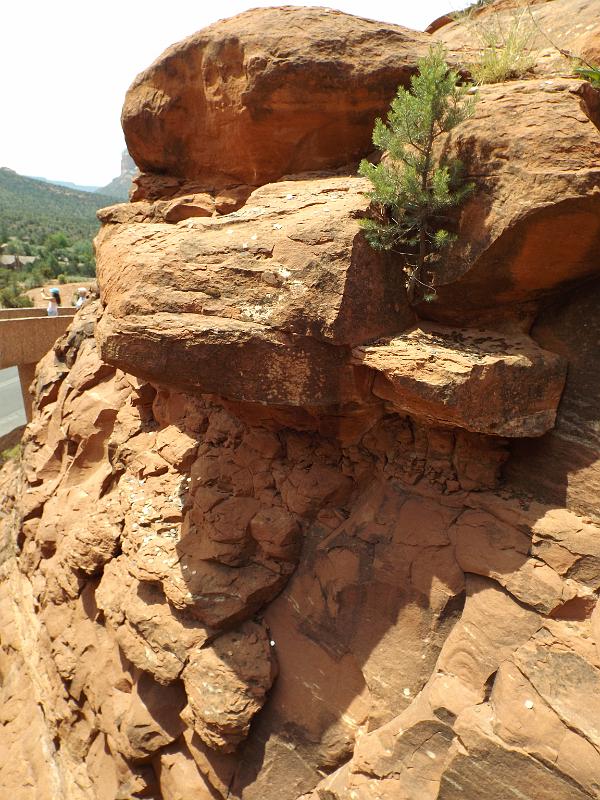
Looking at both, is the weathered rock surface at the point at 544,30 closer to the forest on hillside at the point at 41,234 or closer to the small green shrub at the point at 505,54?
the small green shrub at the point at 505,54

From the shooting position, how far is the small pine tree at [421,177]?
359cm

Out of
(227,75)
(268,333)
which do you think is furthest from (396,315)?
(227,75)

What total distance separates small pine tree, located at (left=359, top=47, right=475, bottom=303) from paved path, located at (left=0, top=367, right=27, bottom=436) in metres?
12.9

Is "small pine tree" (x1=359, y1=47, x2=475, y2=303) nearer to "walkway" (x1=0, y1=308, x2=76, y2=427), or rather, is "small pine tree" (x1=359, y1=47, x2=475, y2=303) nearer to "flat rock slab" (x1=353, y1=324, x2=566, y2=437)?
"flat rock slab" (x1=353, y1=324, x2=566, y2=437)

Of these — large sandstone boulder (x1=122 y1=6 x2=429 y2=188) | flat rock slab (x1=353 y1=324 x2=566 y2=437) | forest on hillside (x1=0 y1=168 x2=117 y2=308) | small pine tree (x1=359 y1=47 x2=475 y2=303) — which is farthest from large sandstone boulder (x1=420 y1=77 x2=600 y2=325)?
forest on hillside (x1=0 y1=168 x2=117 y2=308)

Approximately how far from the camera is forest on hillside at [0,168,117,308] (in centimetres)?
3281

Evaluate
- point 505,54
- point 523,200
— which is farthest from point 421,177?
point 505,54

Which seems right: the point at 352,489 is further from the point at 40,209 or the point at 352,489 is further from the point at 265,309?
the point at 40,209

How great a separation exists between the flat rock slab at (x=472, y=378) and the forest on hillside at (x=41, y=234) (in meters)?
20.2

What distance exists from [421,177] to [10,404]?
54.3ft

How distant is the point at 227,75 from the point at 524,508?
4.72 metres

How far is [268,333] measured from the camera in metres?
3.70

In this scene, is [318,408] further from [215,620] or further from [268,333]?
[215,620]

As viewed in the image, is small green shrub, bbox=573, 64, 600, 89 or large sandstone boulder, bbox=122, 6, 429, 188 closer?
small green shrub, bbox=573, 64, 600, 89
